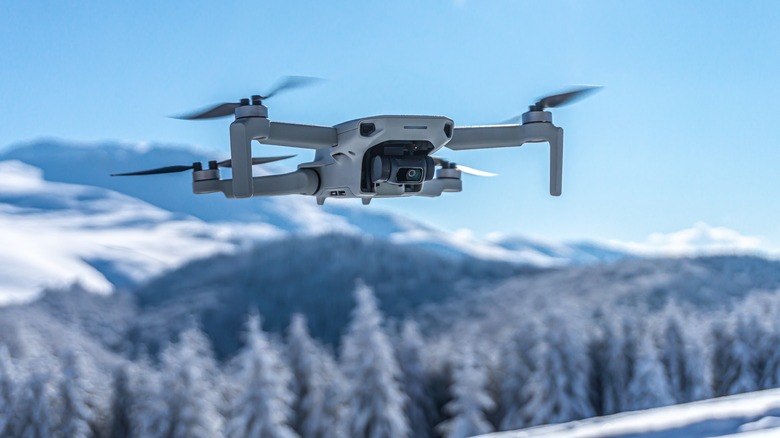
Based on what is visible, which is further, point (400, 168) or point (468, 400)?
point (468, 400)

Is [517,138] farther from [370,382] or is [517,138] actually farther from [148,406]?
[148,406]

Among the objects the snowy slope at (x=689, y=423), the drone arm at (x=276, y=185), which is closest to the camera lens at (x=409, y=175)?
the drone arm at (x=276, y=185)

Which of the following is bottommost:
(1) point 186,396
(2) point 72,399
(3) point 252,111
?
(2) point 72,399

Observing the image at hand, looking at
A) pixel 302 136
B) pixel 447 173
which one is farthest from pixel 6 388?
pixel 302 136

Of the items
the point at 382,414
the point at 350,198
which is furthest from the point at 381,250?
the point at 350,198

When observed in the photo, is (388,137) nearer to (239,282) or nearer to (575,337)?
(575,337)

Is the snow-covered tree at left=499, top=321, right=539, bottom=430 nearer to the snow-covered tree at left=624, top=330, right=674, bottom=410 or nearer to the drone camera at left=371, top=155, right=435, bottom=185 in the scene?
the snow-covered tree at left=624, top=330, right=674, bottom=410

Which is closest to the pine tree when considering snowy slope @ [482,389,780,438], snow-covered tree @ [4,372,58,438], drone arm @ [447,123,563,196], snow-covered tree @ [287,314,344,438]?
snow-covered tree @ [287,314,344,438]

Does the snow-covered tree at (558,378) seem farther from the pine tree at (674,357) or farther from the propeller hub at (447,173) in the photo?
the propeller hub at (447,173)
